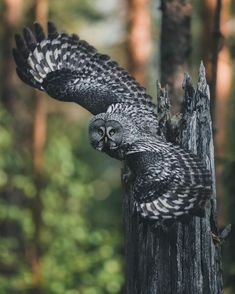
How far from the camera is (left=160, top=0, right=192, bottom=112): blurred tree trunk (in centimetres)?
989

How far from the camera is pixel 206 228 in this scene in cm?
678

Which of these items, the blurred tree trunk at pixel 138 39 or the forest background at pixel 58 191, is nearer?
the forest background at pixel 58 191

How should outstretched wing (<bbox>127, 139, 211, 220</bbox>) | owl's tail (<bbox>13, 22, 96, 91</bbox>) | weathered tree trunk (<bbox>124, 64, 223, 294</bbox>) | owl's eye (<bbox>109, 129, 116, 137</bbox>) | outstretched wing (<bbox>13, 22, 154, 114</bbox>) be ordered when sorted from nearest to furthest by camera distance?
outstretched wing (<bbox>127, 139, 211, 220</bbox>) → weathered tree trunk (<bbox>124, 64, 223, 294</bbox>) → owl's eye (<bbox>109, 129, 116, 137</bbox>) → outstretched wing (<bbox>13, 22, 154, 114</bbox>) → owl's tail (<bbox>13, 22, 96, 91</bbox>)

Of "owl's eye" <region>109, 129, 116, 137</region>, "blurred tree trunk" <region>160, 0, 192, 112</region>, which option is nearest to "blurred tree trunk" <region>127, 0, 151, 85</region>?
"blurred tree trunk" <region>160, 0, 192, 112</region>

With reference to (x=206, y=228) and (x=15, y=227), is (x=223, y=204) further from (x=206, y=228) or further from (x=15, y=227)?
(x=206, y=228)

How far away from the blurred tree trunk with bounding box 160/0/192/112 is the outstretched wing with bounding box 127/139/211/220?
275cm

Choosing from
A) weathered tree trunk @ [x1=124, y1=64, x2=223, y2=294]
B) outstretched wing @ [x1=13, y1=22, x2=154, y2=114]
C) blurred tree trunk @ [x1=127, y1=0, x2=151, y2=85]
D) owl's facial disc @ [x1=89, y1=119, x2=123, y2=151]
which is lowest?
weathered tree trunk @ [x1=124, y1=64, x2=223, y2=294]

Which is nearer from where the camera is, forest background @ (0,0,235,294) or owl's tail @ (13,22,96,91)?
owl's tail @ (13,22,96,91)

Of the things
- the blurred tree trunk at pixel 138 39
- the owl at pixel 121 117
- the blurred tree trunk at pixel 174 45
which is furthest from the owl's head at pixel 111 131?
the blurred tree trunk at pixel 138 39

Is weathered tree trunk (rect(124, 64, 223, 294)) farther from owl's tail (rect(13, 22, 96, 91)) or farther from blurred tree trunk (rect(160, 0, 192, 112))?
owl's tail (rect(13, 22, 96, 91))

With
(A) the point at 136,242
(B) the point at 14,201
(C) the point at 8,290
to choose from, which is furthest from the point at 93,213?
(A) the point at 136,242

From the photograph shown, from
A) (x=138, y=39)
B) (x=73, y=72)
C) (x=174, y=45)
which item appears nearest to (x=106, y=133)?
(x=73, y=72)

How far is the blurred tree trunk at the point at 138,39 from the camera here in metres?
18.7

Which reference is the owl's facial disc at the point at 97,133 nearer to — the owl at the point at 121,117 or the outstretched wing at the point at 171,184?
the owl at the point at 121,117
